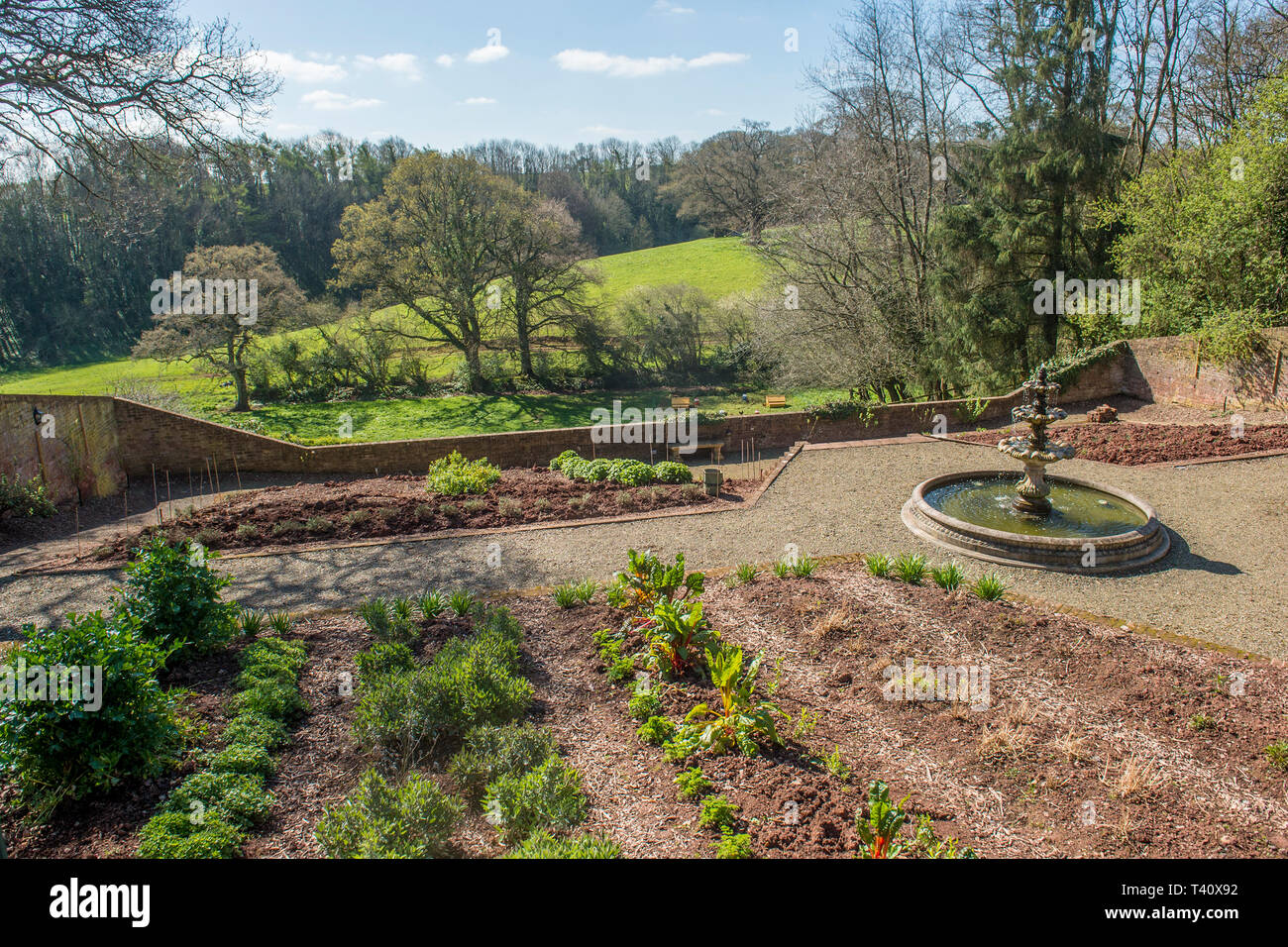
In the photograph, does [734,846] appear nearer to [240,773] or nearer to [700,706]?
[700,706]

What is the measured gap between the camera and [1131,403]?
17578 mm

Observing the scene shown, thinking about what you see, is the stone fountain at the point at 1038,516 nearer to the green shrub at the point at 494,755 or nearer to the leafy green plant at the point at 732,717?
the leafy green plant at the point at 732,717

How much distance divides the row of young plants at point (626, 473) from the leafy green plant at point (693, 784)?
321 inches

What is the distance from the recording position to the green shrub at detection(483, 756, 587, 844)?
4.25 m

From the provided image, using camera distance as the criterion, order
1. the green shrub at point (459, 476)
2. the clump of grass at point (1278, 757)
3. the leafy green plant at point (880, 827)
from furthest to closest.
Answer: the green shrub at point (459, 476)
the clump of grass at point (1278, 757)
the leafy green plant at point (880, 827)

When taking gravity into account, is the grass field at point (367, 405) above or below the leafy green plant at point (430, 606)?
above

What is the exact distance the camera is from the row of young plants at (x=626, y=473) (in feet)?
42.3

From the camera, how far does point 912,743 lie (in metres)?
5.32

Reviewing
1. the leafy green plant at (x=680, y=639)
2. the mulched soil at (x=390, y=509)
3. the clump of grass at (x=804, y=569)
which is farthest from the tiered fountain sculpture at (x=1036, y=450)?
the leafy green plant at (x=680, y=639)

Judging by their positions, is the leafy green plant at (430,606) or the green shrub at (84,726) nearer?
the green shrub at (84,726)

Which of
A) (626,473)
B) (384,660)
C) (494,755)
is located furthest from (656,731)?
(626,473)

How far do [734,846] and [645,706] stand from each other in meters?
1.82

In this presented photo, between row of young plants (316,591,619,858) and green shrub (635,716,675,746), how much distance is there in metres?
0.69
